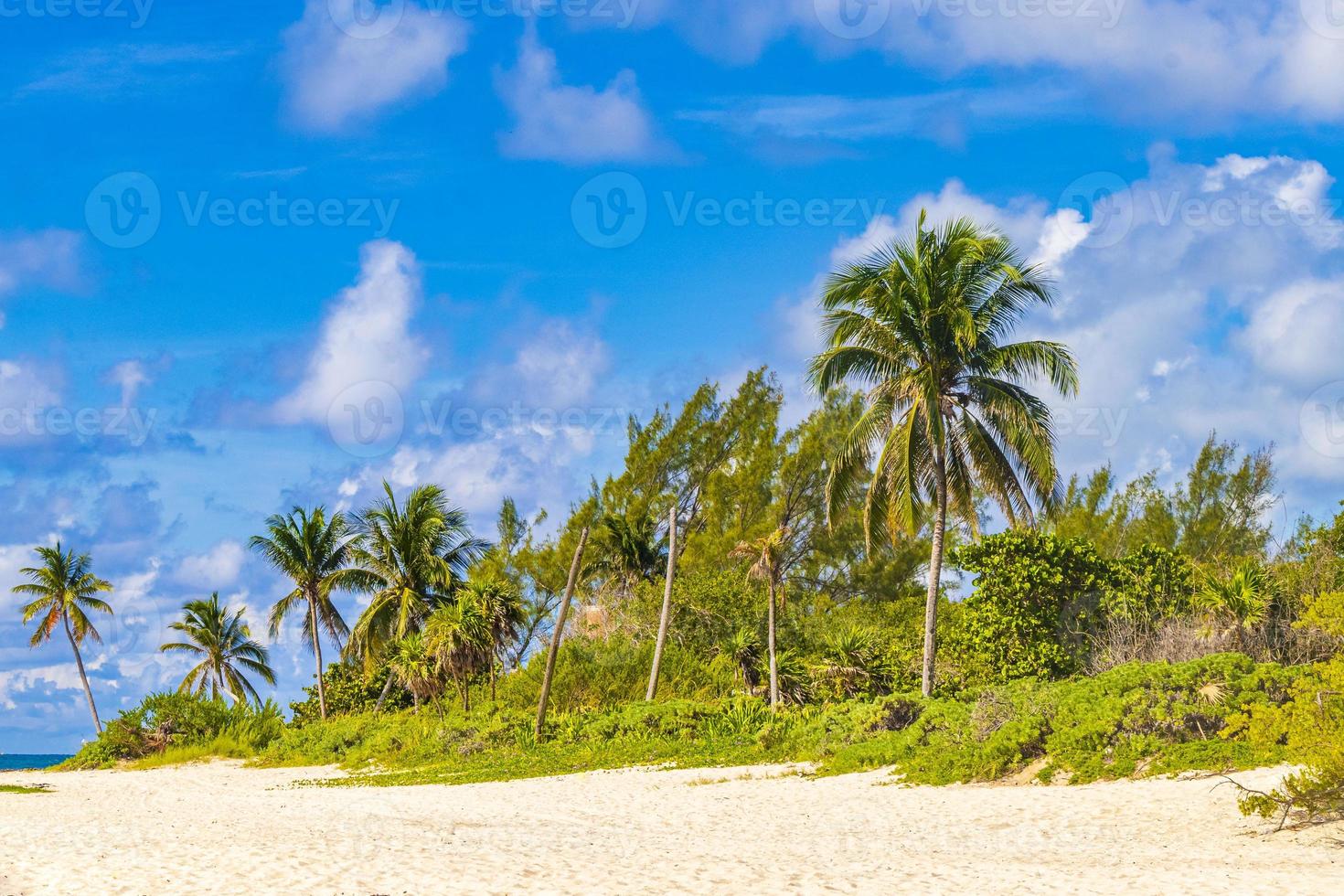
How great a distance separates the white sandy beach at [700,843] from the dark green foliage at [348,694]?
2057 centimetres

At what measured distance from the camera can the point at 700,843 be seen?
12.9 meters

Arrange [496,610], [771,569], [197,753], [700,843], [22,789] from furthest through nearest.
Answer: [197,753], [496,610], [771,569], [22,789], [700,843]

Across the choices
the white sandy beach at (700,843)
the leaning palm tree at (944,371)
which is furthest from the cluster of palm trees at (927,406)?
the white sandy beach at (700,843)

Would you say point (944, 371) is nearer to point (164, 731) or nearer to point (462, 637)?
point (462, 637)

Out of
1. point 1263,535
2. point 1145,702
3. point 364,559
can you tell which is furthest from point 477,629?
point 1263,535

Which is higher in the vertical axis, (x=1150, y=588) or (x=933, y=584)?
(x=1150, y=588)

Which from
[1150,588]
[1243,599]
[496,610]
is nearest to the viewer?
[1243,599]

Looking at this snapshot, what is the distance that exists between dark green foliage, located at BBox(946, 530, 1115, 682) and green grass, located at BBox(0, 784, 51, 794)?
22003 mm

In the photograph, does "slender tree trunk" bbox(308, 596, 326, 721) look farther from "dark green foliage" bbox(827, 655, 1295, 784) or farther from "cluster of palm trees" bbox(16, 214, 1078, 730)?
"dark green foliage" bbox(827, 655, 1295, 784)

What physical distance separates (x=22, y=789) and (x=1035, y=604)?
2425cm

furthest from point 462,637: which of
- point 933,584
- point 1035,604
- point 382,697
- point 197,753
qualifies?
point 1035,604

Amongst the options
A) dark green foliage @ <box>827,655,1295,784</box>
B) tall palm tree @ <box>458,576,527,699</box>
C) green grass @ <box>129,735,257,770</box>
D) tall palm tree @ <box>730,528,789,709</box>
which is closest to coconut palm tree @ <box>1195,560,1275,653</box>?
dark green foliage @ <box>827,655,1295,784</box>

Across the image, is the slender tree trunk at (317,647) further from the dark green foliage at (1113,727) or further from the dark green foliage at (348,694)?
the dark green foliage at (1113,727)

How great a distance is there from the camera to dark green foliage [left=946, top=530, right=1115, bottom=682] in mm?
28047
